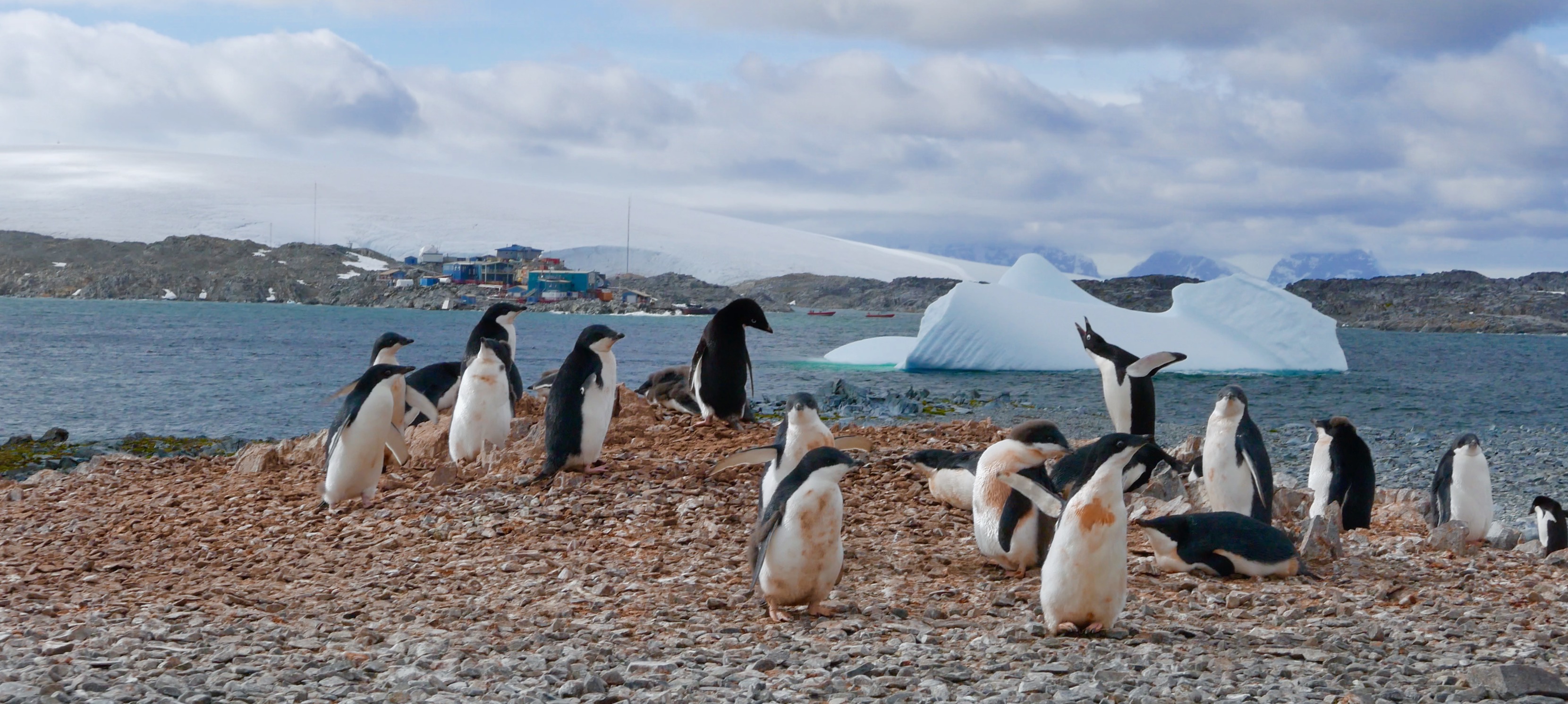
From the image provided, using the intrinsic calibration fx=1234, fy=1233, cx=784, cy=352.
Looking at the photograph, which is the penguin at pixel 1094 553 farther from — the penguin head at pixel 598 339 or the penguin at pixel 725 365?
the penguin at pixel 725 365

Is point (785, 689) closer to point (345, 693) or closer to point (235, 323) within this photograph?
point (345, 693)

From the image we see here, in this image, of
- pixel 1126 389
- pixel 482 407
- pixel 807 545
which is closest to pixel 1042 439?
pixel 807 545

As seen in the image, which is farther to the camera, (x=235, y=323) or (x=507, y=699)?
(x=235, y=323)

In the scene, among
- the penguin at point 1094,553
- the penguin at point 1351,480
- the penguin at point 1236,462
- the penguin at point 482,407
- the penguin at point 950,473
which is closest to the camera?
the penguin at point 1094,553

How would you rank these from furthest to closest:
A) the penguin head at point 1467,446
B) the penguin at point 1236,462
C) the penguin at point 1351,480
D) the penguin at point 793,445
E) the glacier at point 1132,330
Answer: the glacier at point 1132,330
the penguin head at point 1467,446
the penguin at point 1351,480
the penguin at point 1236,462
the penguin at point 793,445

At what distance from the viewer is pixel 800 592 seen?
449 centimetres

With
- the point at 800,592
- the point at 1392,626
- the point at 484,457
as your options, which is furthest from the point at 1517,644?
the point at 484,457

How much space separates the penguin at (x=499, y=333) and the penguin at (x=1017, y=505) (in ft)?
13.3

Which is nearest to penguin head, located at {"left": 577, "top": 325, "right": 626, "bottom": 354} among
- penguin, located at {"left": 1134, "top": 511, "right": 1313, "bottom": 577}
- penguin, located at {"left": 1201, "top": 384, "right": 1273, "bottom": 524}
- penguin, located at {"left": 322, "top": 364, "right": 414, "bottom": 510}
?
penguin, located at {"left": 322, "top": 364, "right": 414, "bottom": 510}

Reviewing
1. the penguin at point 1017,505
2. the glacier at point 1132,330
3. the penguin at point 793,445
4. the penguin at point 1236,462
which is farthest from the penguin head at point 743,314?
the glacier at point 1132,330

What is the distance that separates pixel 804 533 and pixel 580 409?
2.59m

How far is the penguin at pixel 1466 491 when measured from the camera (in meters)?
8.14

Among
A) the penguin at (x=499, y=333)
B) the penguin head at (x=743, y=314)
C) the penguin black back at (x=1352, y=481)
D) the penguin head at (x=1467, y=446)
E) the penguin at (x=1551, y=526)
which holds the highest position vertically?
the penguin head at (x=743, y=314)

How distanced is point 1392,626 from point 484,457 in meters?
4.97
